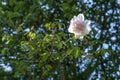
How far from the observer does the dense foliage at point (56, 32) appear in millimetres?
3574

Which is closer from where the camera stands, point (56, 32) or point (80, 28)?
point (80, 28)

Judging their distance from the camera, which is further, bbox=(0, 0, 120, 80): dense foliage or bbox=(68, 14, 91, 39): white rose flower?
bbox=(0, 0, 120, 80): dense foliage

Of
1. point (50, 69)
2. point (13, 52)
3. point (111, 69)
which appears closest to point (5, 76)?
point (13, 52)

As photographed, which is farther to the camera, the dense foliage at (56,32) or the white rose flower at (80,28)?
the dense foliage at (56,32)

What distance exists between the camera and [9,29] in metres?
4.06

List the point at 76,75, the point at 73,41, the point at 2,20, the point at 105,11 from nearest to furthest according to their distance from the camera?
the point at 73,41
the point at 2,20
the point at 76,75
the point at 105,11

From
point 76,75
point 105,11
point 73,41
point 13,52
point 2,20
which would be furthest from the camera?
point 105,11

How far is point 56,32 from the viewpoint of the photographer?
351cm

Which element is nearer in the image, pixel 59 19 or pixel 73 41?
pixel 73 41

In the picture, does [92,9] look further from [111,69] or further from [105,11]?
[111,69]

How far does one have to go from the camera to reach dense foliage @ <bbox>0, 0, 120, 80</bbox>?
3574 millimetres

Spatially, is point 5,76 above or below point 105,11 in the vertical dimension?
below

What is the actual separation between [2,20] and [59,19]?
72 cm

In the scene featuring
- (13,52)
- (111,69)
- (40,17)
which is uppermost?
(40,17)
